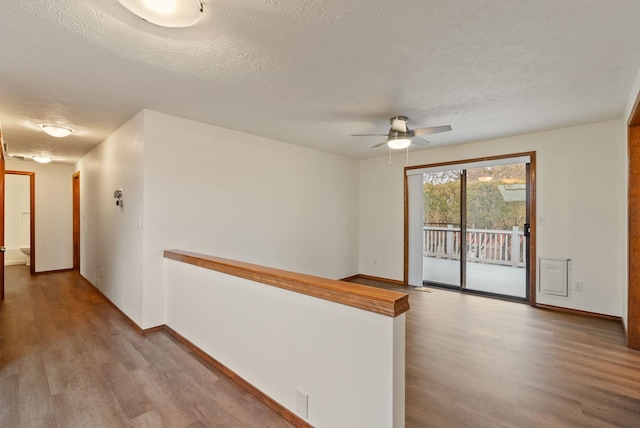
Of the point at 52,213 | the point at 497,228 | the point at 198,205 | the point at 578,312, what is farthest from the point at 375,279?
the point at 52,213

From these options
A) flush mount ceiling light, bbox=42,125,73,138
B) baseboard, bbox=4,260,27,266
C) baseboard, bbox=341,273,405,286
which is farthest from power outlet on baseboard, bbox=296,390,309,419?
baseboard, bbox=4,260,27,266

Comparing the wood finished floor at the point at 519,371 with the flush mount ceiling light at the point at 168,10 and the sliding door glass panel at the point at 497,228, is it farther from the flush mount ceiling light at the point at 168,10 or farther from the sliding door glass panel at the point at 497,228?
the flush mount ceiling light at the point at 168,10

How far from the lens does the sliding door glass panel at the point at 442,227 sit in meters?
5.03

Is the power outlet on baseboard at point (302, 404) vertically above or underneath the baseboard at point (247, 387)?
above

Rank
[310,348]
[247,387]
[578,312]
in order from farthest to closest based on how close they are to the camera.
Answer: [578,312] → [247,387] → [310,348]

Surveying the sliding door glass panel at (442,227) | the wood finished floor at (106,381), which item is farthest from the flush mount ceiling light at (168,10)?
the sliding door glass panel at (442,227)

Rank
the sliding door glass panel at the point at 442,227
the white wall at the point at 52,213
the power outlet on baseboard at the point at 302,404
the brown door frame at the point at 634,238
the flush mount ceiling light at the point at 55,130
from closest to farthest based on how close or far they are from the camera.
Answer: the power outlet on baseboard at the point at 302,404 < the brown door frame at the point at 634,238 < the flush mount ceiling light at the point at 55,130 < the sliding door glass panel at the point at 442,227 < the white wall at the point at 52,213

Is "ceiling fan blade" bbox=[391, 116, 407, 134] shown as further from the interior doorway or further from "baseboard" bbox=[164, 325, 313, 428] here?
"baseboard" bbox=[164, 325, 313, 428]

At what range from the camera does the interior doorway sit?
4367 mm

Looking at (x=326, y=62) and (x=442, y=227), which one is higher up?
(x=326, y=62)

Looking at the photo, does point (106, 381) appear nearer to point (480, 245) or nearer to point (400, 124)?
point (400, 124)

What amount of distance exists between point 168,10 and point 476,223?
15.8ft

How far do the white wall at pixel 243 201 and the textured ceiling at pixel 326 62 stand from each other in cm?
42

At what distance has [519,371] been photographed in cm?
238
